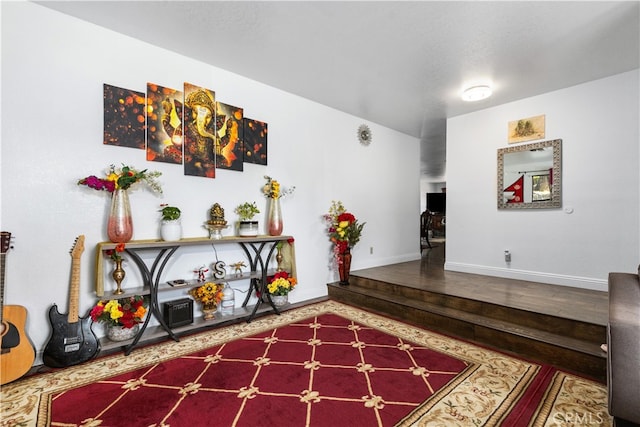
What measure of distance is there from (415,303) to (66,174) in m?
3.58

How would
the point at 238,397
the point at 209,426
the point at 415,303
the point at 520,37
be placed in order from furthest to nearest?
the point at 415,303
the point at 520,37
the point at 238,397
the point at 209,426

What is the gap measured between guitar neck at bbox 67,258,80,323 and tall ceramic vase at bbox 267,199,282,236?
1757 millimetres

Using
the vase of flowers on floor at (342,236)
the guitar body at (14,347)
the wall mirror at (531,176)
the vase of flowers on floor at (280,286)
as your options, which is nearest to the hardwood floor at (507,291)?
the vase of flowers on floor at (342,236)

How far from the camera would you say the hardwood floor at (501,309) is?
2299 mm

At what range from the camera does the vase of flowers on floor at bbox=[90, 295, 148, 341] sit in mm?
2336

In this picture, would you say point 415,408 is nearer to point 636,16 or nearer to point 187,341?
point 187,341

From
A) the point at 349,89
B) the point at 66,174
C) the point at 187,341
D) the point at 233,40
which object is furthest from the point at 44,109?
the point at 349,89

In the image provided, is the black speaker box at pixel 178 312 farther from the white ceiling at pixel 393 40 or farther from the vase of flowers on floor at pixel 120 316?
the white ceiling at pixel 393 40

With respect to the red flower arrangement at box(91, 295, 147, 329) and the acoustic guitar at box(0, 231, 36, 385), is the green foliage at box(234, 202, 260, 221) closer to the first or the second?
the red flower arrangement at box(91, 295, 147, 329)

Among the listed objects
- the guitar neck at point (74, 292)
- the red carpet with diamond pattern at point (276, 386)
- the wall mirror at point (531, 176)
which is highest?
the wall mirror at point (531, 176)

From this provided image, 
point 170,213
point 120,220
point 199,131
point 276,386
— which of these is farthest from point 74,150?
point 276,386

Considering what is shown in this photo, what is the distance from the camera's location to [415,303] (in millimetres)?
3357

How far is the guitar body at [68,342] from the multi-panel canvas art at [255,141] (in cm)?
215

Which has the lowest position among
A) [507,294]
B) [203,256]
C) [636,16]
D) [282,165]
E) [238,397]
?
[238,397]
